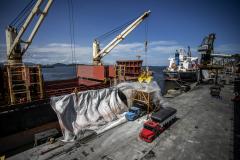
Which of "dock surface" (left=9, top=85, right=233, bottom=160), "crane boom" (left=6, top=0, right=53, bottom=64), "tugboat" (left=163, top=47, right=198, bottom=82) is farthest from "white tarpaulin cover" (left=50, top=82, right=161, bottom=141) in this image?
"tugboat" (left=163, top=47, right=198, bottom=82)

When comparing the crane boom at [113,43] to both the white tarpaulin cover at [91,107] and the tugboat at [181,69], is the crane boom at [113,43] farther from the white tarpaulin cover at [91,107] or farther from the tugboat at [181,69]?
the tugboat at [181,69]

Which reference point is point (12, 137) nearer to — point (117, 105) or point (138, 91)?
point (117, 105)

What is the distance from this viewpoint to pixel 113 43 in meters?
27.8

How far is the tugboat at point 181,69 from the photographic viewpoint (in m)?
51.0

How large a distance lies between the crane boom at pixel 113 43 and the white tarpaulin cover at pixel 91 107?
12.4m

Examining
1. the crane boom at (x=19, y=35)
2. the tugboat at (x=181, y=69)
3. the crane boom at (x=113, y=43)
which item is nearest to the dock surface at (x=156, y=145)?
the crane boom at (x=19, y=35)

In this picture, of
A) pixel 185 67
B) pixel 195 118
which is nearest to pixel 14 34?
pixel 195 118

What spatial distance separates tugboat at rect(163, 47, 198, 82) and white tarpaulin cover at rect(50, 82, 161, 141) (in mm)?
36933

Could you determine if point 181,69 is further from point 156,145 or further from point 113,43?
point 156,145

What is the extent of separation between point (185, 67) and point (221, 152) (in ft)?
174

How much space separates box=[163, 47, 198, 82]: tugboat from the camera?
50953 millimetres

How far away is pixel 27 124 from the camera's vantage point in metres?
12.1

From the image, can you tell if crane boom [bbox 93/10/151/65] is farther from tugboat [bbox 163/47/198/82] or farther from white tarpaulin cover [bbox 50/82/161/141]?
tugboat [bbox 163/47/198/82]

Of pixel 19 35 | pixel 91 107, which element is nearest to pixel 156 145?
pixel 91 107
